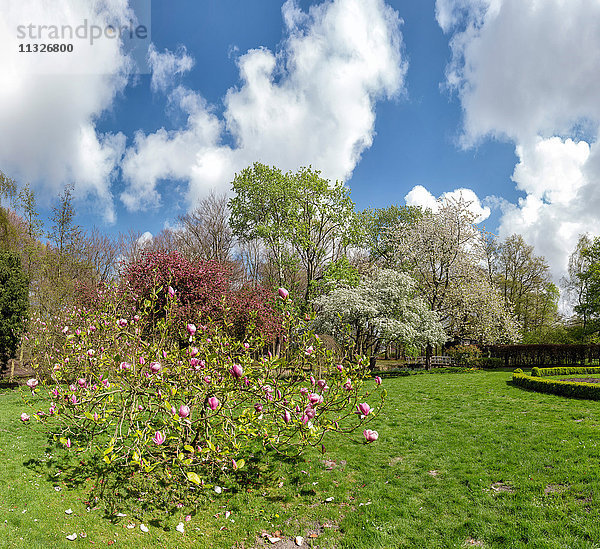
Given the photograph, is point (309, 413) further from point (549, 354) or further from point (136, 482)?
point (549, 354)

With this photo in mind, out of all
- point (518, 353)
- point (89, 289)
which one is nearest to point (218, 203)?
point (89, 289)

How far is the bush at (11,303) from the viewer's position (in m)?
15.3

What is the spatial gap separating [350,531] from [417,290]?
18.3 m

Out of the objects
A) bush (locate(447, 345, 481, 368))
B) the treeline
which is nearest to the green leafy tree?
the treeline

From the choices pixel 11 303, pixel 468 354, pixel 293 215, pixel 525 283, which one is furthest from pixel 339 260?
pixel 525 283

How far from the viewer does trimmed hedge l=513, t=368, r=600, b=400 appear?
9438 mm

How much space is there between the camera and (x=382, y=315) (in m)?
17.4

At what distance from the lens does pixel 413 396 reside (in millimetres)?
11203

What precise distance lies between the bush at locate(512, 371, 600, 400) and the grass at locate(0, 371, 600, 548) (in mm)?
2786

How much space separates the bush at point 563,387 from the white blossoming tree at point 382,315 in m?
5.48

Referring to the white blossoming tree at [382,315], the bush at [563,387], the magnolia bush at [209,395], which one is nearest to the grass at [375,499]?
the magnolia bush at [209,395]

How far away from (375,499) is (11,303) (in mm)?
17296

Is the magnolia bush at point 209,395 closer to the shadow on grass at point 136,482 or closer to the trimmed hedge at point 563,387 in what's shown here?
the shadow on grass at point 136,482

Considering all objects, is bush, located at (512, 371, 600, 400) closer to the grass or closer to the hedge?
the grass
